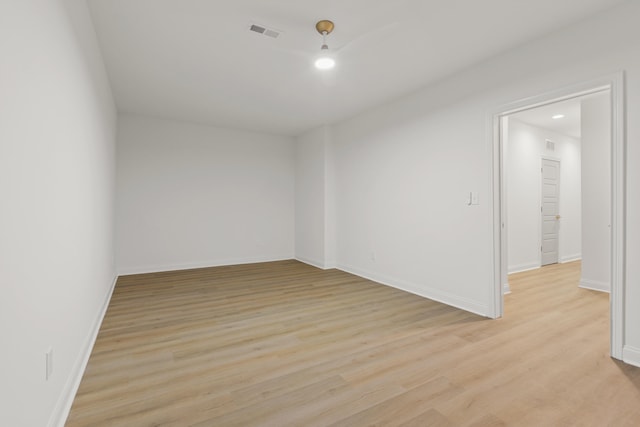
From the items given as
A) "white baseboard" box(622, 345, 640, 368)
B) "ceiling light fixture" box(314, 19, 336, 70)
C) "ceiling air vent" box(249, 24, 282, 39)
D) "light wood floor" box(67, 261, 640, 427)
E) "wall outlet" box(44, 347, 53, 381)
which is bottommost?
"light wood floor" box(67, 261, 640, 427)

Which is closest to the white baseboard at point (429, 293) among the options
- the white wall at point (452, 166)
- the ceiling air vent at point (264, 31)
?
the white wall at point (452, 166)

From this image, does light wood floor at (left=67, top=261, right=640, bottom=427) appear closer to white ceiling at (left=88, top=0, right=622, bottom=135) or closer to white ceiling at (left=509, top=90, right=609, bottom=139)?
white ceiling at (left=88, top=0, right=622, bottom=135)

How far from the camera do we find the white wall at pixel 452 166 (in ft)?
7.54

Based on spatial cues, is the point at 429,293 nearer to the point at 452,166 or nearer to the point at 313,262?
the point at 452,166

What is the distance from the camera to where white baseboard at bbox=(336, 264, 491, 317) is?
130 inches

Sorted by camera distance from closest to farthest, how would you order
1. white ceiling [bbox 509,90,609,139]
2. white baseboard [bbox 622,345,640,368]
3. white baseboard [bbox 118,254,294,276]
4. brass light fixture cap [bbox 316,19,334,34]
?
white baseboard [bbox 622,345,640,368], brass light fixture cap [bbox 316,19,334,34], white ceiling [bbox 509,90,609,139], white baseboard [bbox 118,254,294,276]

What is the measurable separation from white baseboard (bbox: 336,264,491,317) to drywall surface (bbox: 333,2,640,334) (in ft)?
0.05

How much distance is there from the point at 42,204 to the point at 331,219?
4.70 metres

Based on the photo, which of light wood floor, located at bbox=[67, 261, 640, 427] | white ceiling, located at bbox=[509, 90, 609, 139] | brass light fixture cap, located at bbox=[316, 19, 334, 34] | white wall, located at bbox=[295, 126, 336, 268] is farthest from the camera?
white wall, located at bbox=[295, 126, 336, 268]

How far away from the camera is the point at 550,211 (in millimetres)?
6062

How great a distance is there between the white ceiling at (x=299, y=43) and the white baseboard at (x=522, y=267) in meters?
3.70

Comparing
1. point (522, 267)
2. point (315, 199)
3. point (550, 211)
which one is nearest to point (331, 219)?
point (315, 199)

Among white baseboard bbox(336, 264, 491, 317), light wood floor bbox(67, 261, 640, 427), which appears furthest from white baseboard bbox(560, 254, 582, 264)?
white baseboard bbox(336, 264, 491, 317)

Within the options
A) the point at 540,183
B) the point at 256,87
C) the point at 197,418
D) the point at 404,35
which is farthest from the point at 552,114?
the point at 197,418
